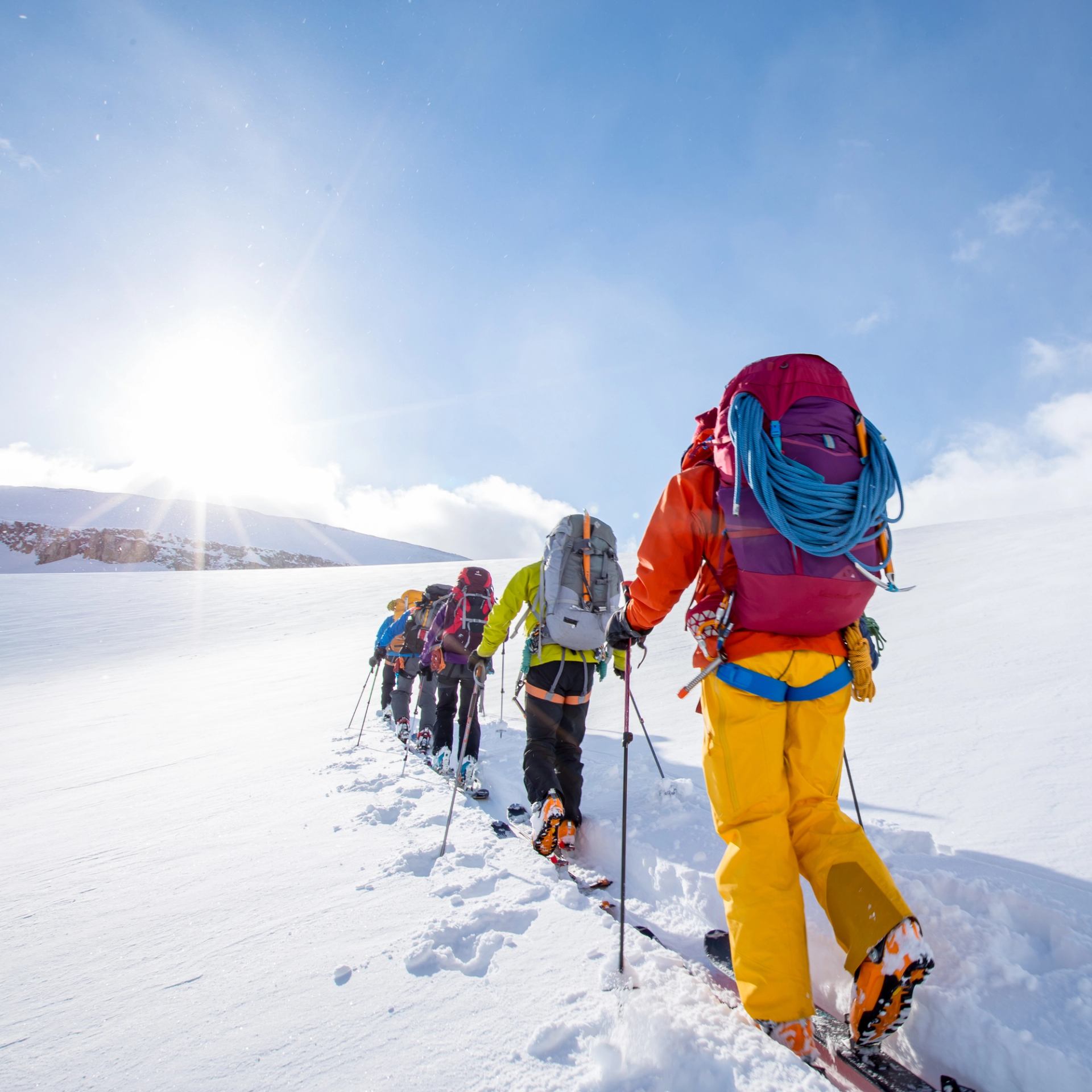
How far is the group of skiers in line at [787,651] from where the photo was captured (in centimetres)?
170

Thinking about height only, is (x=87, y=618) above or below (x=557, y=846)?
below

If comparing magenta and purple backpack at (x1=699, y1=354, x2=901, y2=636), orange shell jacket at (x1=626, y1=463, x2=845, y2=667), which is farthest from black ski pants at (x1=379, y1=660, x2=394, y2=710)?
magenta and purple backpack at (x1=699, y1=354, x2=901, y2=636)

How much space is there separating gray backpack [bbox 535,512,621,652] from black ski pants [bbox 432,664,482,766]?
67.1 inches

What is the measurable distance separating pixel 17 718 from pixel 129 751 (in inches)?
221

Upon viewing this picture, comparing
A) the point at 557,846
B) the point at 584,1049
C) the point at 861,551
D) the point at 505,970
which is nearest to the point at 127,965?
the point at 505,970

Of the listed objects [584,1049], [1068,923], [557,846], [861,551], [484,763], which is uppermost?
→ [861,551]

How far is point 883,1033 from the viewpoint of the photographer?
63.6 inches

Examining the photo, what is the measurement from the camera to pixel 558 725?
3801mm

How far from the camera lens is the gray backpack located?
3734 mm

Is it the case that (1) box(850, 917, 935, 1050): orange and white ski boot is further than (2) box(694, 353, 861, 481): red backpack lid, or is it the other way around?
(2) box(694, 353, 861, 481): red backpack lid

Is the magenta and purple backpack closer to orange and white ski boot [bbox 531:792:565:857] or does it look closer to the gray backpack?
the gray backpack

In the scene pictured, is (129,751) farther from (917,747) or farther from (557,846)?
(917,747)

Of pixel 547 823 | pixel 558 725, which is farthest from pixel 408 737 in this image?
pixel 547 823

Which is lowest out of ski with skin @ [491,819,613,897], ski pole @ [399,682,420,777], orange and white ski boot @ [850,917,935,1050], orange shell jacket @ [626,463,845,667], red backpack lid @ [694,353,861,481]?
ski pole @ [399,682,420,777]
